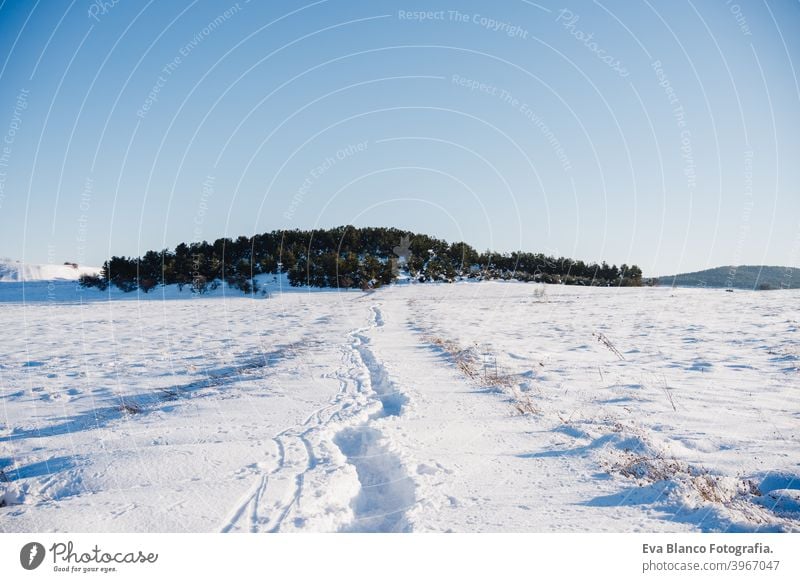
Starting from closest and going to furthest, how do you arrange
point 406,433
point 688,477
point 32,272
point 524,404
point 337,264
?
1. point 688,477
2. point 406,433
3. point 524,404
4. point 337,264
5. point 32,272

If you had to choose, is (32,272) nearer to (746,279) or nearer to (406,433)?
(406,433)

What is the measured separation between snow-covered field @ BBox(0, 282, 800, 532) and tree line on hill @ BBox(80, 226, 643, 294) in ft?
48.0

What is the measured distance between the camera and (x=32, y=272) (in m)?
27.2

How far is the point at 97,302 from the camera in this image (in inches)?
775

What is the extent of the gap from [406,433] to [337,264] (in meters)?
21.3

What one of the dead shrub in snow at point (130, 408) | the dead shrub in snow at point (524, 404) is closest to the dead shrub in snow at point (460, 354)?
the dead shrub in snow at point (524, 404)

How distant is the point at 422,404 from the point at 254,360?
440 cm

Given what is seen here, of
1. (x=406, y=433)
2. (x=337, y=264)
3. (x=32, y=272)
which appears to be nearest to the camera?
(x=406, y=433)

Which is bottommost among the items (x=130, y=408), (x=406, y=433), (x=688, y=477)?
(x=130, y=408)

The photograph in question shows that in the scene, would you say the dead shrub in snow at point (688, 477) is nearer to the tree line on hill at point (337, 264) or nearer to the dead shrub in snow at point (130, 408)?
the dead shrub in snow at point (130, 408)

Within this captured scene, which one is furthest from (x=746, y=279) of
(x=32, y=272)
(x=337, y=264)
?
(x=32, y=272)

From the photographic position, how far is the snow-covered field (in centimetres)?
280

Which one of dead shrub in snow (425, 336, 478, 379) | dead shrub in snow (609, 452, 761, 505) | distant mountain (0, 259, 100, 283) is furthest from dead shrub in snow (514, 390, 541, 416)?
distant mountain (0, 259, 100, 283)
